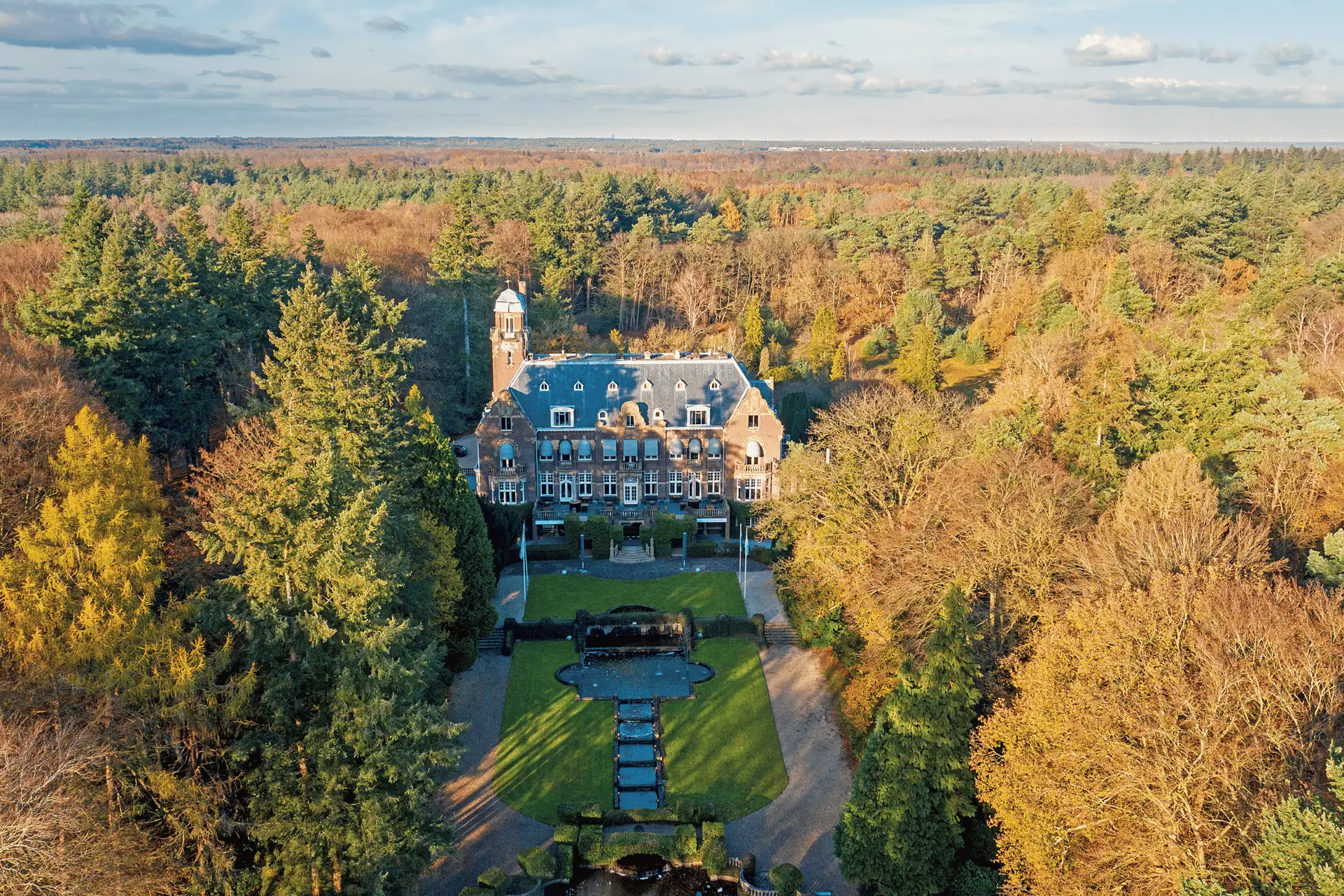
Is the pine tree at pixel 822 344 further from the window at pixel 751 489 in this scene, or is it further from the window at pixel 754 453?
the window at pixel 751 489

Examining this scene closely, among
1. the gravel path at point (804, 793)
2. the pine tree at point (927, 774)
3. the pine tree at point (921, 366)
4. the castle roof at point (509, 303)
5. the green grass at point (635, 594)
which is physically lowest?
the gravel path at point (804, 793)

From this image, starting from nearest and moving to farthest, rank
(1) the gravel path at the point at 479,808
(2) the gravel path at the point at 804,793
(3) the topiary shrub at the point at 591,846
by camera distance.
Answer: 1. (1) the gravel path at the point at 479,808
2. (3) the topiary shrub at the point at 591,846
3. (2) the gravel path at the point at 804,793

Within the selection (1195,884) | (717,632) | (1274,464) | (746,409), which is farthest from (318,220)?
(1195,884)

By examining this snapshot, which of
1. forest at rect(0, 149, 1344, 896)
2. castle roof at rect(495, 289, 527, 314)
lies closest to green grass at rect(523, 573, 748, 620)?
forest at rect(0, 149, 1344, 896)

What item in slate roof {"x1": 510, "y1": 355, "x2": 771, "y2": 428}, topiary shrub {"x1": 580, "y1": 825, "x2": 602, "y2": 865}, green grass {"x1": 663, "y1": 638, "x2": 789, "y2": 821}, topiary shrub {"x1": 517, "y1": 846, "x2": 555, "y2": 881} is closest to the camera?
topiary shrub {"x1": 517, "y1": 846, "x2": 555, "y2": 881}

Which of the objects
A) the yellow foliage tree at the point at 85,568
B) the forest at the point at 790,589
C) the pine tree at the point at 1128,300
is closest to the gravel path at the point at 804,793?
the forest at the point at 790,589

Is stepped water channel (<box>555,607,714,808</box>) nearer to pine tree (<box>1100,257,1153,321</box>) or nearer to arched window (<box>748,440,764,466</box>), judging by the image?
arched window (<box>748,440,764,466</box>)

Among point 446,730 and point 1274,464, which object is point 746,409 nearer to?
point 1274,464
